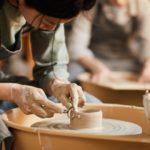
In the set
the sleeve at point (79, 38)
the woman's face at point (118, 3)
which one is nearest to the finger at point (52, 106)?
the sleeve at point (79, 38)

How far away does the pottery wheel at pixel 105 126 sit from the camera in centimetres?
139

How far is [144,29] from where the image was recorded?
306 centimetres

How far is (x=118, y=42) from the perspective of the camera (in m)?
3.10

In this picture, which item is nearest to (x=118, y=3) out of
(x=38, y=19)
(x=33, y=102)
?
(x=38, y=19)

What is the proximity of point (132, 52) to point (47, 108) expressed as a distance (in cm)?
181

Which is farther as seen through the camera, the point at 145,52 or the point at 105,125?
the point at 145,52

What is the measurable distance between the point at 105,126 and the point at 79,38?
1.54 m

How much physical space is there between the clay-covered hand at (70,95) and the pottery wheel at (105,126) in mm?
63

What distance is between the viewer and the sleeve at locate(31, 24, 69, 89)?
1.75 meters

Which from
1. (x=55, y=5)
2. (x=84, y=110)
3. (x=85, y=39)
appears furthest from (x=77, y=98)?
(x=85, y=39)

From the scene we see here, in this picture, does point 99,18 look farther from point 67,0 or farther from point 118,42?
point 67,0

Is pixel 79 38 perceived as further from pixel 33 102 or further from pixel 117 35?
pixel 33 102

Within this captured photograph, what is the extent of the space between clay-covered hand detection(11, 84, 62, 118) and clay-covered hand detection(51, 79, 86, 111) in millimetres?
88

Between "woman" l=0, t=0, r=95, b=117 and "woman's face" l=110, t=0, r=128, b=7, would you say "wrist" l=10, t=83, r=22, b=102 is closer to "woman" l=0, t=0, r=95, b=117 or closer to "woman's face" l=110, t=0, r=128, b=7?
"woman" l=0, t=0, r=95, b=117
